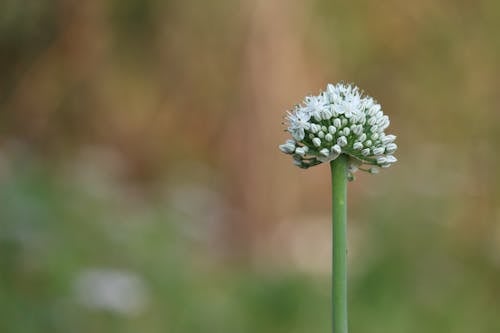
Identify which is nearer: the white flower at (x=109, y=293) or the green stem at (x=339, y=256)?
the green stem at (x=339, y=256)

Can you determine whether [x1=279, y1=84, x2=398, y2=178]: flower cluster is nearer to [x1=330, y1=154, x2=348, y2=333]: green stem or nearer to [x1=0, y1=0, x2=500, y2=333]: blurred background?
[x1=330, y1=154, x2=348, y2=333]: green stem

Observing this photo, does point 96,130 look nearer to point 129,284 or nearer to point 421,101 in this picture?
point 421,101

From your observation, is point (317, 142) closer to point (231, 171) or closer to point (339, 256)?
point (339, 256)

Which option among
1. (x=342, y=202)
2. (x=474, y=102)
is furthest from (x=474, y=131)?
(x=342, y=202)

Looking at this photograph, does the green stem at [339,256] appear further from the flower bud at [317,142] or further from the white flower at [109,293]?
the white flower at [109,293]

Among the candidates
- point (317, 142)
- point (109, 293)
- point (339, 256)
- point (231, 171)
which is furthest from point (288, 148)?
point (231, 171)

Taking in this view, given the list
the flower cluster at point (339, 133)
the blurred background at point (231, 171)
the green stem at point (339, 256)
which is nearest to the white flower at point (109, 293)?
the blurred background at point (231, 171)
